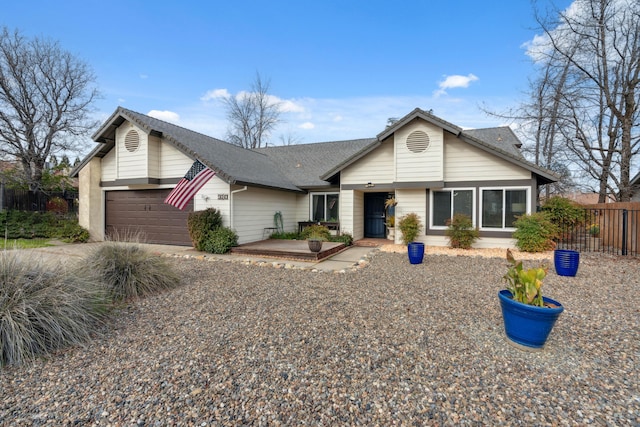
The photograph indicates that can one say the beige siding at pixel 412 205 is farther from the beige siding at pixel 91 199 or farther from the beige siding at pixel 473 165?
the beige siding at pixel 91 199

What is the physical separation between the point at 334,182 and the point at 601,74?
12.5 m

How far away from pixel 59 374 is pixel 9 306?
1202 mm

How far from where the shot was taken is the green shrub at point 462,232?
10055mm

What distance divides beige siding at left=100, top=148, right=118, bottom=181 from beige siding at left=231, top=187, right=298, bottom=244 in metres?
6.11

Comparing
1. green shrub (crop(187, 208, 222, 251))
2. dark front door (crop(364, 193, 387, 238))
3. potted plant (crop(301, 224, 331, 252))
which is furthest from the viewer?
dark front door (crop(364, 193, 387, 238))

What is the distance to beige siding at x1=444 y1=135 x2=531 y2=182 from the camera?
9.93 meters

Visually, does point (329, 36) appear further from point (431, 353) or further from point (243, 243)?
point (431, 353)

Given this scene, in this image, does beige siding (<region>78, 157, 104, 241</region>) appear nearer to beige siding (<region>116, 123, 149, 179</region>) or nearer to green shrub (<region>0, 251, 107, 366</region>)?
beige siding (<region>116, 123, 149, 179</region>)

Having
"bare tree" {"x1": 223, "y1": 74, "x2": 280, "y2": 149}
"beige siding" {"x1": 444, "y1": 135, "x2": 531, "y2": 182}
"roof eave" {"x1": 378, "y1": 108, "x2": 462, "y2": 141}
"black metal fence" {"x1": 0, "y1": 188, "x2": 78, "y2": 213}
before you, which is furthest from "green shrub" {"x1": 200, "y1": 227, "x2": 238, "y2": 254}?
"bare tree" {"x1": 223, "y1": 74, "x2": 280, "y2": 149}

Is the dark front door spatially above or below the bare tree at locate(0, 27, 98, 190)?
below

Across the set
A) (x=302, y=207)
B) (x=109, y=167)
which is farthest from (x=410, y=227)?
(x=109, y=167)

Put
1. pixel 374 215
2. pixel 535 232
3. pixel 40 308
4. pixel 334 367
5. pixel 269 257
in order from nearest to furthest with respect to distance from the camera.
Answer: pixel 334 367
pixel 40 308
pixel 269 257
pixel 535 232
pixel 374 215

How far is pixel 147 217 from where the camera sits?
38.6ft

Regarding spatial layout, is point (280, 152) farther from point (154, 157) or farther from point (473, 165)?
point (473, 165)
